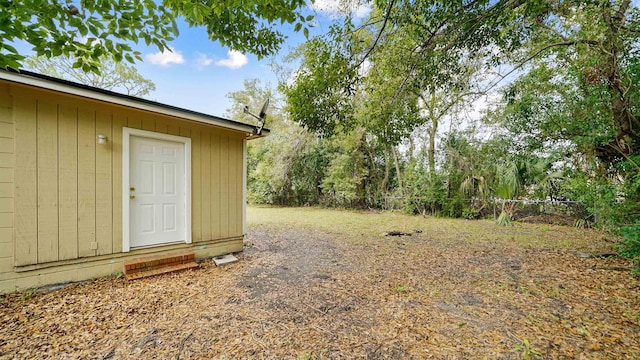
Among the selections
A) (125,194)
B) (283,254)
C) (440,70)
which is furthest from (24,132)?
(440,70)

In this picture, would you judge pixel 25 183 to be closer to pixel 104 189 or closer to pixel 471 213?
pixel 104 189

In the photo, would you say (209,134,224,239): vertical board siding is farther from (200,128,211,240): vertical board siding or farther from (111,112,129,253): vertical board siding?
(111,112,129,253): vertical board siding

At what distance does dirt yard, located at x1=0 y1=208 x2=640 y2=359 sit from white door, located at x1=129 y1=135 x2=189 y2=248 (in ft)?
2.14

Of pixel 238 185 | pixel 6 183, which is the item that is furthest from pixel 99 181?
pixel 238 185

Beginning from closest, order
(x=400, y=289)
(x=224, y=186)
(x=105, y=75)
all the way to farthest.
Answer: (x=400, y=289) → (x=224, y=186) → (x=105, y=75)

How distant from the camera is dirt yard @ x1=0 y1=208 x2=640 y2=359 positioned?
1820mm

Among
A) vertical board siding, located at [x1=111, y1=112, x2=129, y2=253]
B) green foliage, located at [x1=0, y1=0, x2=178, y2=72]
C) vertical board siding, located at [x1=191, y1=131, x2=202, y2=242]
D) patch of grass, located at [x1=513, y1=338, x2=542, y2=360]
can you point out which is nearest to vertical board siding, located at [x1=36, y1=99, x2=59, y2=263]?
vertical board siding, located at [x1=111, y1=112, x2=129, y2=253]

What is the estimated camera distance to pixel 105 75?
14648 mm

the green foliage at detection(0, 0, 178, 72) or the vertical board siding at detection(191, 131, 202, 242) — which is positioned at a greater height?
the green foliage at detection(0, 0, 178, 72)

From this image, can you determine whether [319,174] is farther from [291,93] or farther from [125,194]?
[125,194]

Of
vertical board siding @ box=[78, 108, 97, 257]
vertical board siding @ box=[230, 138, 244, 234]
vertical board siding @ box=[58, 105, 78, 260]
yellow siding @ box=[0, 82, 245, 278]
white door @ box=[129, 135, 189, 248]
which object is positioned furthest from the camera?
vertical board siding @ box=[230, 138, 244, 234]

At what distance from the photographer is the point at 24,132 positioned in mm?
2697

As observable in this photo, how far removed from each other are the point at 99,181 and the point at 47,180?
0.44m

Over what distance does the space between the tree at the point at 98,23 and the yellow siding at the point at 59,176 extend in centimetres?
60
